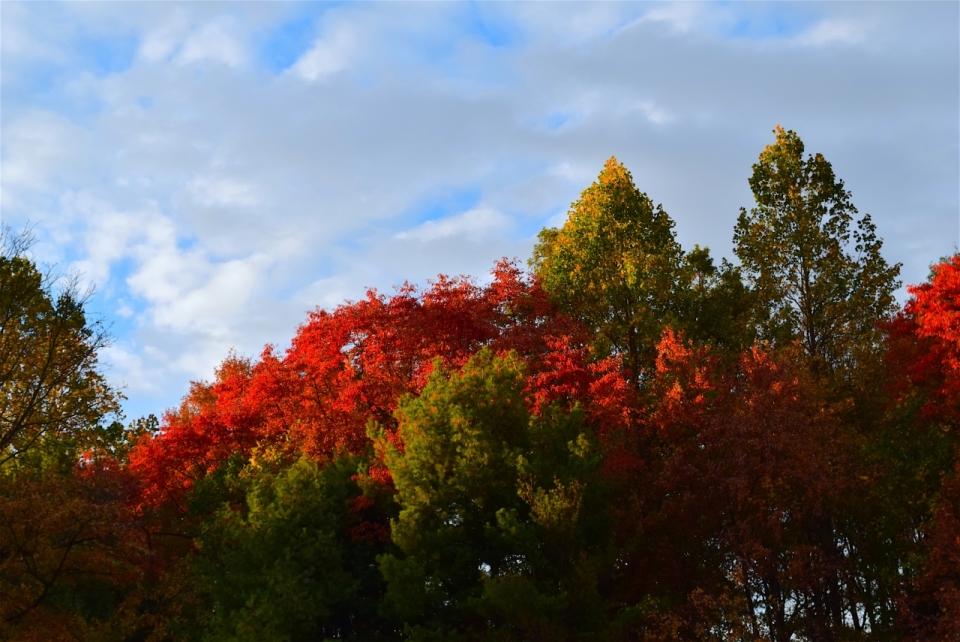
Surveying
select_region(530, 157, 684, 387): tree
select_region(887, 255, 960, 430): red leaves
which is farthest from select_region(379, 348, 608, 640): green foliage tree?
select_region(887, 255, 960, 430): red leaves

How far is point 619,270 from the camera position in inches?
1661

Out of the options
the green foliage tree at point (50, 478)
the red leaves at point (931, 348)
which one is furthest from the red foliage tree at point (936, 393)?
the green foliage tree at point (50, 478)

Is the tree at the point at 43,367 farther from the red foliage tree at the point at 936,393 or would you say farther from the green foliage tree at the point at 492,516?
the red foliage tree at the point at 936,393

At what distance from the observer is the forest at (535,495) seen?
1166 inches

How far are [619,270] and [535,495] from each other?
47.8 ft

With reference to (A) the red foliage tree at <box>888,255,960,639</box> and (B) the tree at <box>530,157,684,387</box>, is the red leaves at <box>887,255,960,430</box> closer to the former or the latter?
(A) the red foliage tree at <box>888,255,960,639</box>

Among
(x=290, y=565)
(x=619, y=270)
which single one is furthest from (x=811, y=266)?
(x=290, y=565)

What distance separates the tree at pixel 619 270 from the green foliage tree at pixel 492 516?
9.38 metres

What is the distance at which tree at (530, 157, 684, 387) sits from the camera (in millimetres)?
41219

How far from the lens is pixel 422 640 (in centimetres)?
2898

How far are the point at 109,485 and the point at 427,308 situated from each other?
13.4 m

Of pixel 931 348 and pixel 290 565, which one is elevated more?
pixel 931 348

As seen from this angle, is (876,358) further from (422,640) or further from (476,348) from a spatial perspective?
(422,640)

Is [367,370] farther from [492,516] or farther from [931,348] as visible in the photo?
[931,348]
